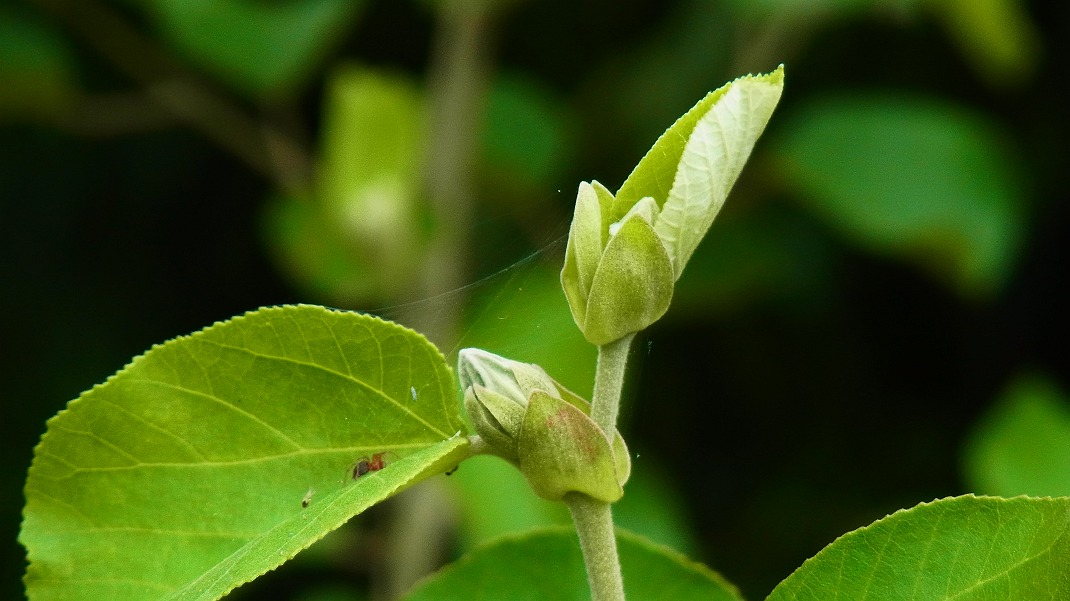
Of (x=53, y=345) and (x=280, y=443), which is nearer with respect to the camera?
(x=280, y=443)

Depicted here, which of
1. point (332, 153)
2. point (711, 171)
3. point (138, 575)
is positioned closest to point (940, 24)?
point (332, 153)

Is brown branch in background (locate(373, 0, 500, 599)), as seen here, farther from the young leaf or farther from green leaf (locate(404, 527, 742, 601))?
the young leaf

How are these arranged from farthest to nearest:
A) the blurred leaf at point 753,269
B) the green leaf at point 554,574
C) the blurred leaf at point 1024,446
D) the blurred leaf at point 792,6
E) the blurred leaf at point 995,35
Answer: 1. the blurred leaf at point 753,269
2. the blurred leaf at point 995,35
3. the blurred leaf at point 792,6
4. the blurred leaf at point 1024,446
5. the green leaf at point 554,574

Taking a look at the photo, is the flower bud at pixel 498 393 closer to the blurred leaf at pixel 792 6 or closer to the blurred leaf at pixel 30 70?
the blurred leaf at pixel 792 6

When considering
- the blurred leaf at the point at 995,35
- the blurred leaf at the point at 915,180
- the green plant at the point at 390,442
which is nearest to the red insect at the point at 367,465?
the green plant at the point at 390,442

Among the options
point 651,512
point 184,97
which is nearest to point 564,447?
point 651,512

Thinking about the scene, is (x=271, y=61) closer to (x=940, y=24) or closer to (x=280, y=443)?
(x=940, y=24)
